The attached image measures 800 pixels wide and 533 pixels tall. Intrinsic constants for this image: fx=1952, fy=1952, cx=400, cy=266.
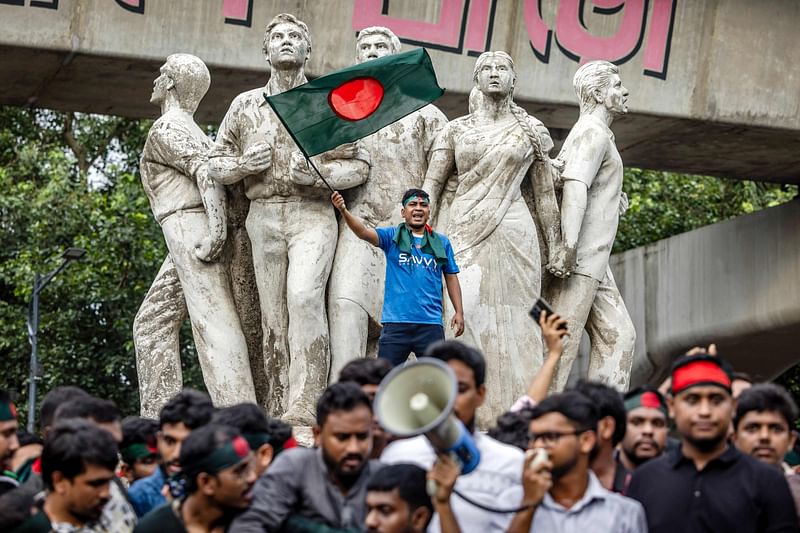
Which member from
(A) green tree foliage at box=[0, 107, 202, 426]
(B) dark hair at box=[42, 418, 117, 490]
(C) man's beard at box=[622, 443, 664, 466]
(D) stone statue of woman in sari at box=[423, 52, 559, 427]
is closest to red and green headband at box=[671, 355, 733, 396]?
(C) man's beard at box=[622, 443, 664, 466]

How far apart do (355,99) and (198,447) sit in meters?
5.83

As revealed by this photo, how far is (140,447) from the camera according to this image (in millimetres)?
9375

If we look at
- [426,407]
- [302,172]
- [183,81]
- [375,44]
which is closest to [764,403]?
[426,407]

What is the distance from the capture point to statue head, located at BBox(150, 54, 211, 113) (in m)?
14.0

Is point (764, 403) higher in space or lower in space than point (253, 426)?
higher

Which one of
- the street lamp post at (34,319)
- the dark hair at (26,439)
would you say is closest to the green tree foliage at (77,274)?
the street lamp post at (34,319)

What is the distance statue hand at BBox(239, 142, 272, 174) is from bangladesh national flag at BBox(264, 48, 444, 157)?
46 centimetres

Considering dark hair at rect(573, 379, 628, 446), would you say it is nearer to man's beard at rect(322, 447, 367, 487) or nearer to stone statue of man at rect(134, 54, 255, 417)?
man's beard at rect(322, 447, 367, 487)

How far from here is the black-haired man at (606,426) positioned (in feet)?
26.5

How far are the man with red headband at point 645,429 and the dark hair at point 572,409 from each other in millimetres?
1025

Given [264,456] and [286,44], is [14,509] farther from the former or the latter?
[286,44]

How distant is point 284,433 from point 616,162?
561 cm

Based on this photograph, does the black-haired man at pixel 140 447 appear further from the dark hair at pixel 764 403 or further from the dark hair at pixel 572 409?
the dark hair at pixel 764 403

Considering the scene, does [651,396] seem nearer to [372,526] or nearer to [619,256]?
[372,526]
